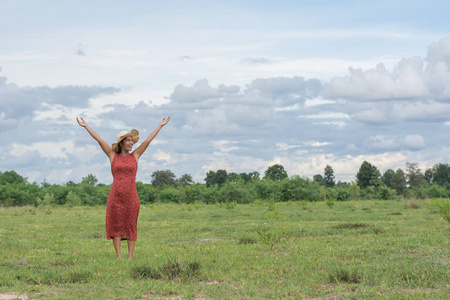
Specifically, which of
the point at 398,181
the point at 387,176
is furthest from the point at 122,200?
the point at 387,176

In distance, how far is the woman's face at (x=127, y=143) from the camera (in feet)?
33.8

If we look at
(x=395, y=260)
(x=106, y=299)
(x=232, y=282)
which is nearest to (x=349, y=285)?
(x=232, y=282)

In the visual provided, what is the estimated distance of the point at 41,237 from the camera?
15523mm

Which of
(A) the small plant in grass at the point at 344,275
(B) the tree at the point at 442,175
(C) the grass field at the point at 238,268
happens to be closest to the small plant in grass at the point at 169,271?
(C) the grass field at the point at 238,268

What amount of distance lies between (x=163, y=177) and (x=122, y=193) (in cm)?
9262

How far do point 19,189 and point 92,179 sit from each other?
8.87m

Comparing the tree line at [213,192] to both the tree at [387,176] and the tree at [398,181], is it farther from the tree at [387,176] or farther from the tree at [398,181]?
the tree at [387,176]

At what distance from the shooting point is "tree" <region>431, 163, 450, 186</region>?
4461 inches

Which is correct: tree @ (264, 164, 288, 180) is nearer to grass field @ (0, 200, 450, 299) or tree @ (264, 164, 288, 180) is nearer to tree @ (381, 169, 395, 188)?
tree @ (381, 169, 395, 188)

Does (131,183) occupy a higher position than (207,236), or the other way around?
(131,183)

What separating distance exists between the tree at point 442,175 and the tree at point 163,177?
196ft

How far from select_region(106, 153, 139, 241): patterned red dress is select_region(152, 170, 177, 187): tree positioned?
91.4 meters

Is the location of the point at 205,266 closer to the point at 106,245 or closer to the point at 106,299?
the point at 106,299

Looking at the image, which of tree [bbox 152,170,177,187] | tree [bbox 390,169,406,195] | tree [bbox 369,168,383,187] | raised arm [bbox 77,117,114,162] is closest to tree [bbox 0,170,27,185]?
tree [bbox 152,170,177,187]
